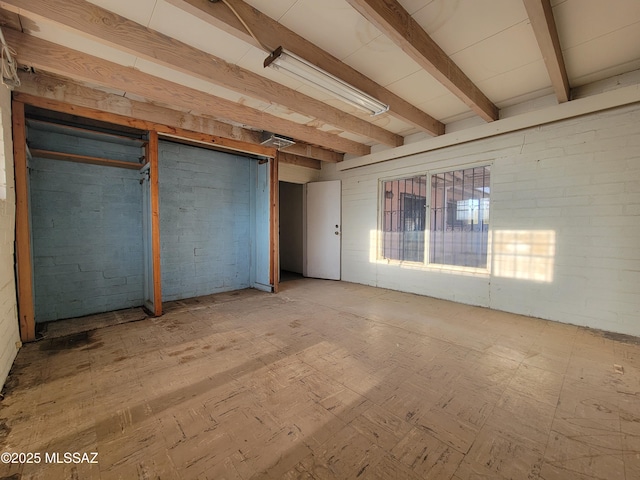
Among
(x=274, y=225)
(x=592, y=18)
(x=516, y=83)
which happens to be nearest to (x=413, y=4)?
(x=592, y=18)

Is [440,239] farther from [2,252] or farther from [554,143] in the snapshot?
[2,252]

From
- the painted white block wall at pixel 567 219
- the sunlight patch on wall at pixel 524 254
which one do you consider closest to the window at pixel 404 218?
the painted white block wall at pixel 567 219

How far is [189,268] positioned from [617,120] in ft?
19.5

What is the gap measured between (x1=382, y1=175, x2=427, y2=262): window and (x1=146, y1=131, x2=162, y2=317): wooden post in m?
3.87

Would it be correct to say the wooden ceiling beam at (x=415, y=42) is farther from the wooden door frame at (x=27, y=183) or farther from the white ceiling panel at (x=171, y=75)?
the wooden door frame at (x=27, y=183)

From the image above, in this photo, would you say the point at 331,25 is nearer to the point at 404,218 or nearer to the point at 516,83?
the point at 516,83

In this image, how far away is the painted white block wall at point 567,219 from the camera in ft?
9.42

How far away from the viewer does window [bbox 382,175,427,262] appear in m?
4.76

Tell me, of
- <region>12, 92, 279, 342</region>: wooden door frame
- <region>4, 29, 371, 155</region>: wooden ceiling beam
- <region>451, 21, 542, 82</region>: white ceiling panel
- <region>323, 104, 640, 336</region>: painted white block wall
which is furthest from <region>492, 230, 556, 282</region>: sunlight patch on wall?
<region>12, 92, 279, 342</region>: wooden door frame

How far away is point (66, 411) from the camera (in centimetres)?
171

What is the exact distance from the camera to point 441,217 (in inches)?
175

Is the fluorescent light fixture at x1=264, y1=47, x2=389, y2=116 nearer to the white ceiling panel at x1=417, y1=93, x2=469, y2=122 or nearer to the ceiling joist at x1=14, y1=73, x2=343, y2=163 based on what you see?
the white ceiling panel at x1=417, y1=93, x2=469, y2=122

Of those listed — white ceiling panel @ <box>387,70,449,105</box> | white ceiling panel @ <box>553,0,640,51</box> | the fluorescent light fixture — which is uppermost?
white ceiling panel @ <box>553,0,640,51</box>

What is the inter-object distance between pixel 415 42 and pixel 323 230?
440 centimetres
